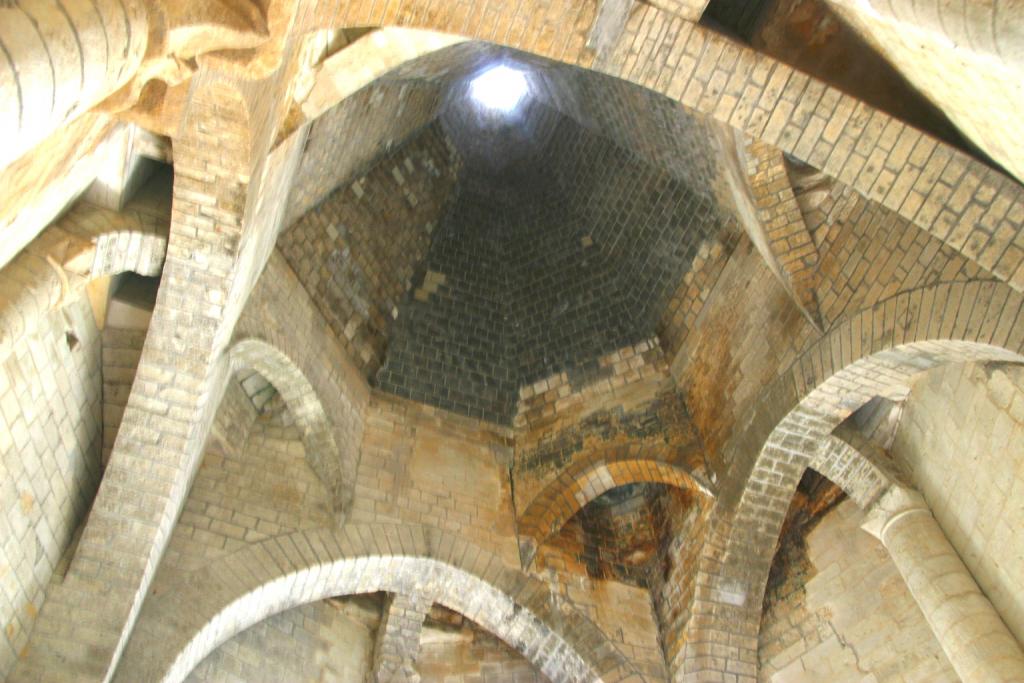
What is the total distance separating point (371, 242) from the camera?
8.56 m

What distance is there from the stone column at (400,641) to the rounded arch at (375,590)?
0.13 m

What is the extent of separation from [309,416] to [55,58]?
→ 4475mm

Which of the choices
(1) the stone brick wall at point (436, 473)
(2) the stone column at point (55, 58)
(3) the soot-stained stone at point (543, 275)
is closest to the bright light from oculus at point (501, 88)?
(3) the soot-stained stone at point (543, 275)

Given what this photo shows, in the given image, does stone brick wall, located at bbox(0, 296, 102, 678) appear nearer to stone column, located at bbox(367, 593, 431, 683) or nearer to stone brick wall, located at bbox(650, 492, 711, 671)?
stone column, located at bbox(367, 593, 431, 683)

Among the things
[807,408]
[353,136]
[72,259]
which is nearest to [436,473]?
[353,136]

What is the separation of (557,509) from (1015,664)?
3198 millimetres

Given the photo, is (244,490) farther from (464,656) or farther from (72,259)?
(72,259)

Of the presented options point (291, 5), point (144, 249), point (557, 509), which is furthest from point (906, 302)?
point (144, 249)

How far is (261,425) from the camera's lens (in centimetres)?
716

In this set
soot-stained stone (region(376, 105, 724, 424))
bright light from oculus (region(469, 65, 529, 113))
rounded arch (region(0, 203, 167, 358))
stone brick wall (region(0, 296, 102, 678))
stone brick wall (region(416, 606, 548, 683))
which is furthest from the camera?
bright light from oculus (region(469, 65, 529, 113))

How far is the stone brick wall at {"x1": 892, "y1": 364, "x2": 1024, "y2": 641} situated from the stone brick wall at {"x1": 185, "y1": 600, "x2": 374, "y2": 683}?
4046mm

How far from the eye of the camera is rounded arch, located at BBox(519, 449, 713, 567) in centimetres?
750

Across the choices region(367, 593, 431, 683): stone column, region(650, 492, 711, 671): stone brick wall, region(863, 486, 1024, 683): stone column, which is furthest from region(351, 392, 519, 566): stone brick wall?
region(863, 486, 1024, 683): stone column

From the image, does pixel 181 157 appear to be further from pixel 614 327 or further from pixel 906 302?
pixel 614 327
